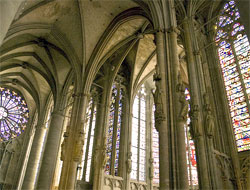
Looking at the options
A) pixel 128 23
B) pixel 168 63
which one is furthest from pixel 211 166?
pixel 128 23

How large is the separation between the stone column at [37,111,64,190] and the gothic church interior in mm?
60

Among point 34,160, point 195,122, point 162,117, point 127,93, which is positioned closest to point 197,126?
point 195,122

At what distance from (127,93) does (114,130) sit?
9.50 ft

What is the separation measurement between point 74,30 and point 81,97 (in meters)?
3.98

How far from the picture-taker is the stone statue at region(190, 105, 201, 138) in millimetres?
7691

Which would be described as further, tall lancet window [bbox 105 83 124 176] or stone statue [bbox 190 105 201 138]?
tall lancet window [bbox 105 83 124 176]

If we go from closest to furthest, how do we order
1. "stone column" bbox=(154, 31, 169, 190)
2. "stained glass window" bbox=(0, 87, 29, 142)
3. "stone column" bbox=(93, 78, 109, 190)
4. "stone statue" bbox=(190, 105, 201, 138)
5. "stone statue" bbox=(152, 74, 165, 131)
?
"stone column" bbox=(154, 31, 169, 190)
"stone statue" bbox=(152, 74, 165, 131)
"stone statue" bbox=(190, 105, 201, 138)
"stone column" bbox=(93, 78, 109, 190)
"stained glass window" bbox=(0, 87, 29, 142)

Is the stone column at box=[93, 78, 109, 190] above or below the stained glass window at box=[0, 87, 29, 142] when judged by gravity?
below

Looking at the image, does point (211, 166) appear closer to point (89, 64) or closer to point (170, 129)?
point (170, 129)

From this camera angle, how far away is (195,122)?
780 centimetres

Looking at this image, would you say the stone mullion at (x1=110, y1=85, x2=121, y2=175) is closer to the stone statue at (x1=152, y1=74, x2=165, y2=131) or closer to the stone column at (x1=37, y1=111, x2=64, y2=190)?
the stone column at (x1=37, y1=111, x2=64, y2=190)

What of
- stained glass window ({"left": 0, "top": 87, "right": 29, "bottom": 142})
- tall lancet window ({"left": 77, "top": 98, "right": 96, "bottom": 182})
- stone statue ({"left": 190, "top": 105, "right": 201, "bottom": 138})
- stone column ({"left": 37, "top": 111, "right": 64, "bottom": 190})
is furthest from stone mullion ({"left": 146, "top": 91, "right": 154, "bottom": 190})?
stained glass window ({"left": 0, "top": 87, "right": 29, "bottom": 142})

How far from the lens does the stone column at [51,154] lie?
14130mm

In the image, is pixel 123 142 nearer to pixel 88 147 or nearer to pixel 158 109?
pixel 88 147
